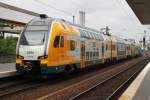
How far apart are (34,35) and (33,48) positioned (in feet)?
2.60

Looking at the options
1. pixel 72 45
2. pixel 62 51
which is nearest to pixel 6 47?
pixel 72 45

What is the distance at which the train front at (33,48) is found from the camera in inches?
647

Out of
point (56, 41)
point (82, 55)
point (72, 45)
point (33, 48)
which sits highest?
point (56, 41)

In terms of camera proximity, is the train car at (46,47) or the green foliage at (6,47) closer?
the train car at (46,47)

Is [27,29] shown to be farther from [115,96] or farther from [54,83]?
A: [115,96]

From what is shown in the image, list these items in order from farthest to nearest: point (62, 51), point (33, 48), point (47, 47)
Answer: point (62, 51), point (33, 48), point (47, 47)

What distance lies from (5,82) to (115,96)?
19.9 feet

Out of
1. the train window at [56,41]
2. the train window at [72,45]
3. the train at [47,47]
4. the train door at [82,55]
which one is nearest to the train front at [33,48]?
the train at [47,47]

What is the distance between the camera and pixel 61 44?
57.2 ft

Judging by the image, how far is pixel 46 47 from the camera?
1638 cm

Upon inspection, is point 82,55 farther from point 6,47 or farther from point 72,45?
point 6,47

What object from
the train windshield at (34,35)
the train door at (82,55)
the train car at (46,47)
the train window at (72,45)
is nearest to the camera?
the train car at (46,47)

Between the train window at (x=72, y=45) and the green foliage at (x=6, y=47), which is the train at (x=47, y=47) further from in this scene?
the green foliage at (x=6, y=47)

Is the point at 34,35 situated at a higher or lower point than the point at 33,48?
higher
